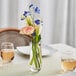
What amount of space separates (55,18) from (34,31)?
1.97 m

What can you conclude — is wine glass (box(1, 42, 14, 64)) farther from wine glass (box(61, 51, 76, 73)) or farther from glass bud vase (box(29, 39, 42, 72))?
wine glass (box(61, 51, 76, 73))

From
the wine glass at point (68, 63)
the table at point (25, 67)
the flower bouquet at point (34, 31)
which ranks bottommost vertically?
the table at point (25, 67)

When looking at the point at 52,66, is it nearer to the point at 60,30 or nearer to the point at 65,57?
the point at 65,57

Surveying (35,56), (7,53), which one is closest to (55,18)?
(7,53)

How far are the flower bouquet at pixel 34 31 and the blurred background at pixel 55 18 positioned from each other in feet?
5.45

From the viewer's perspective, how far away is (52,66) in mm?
1365

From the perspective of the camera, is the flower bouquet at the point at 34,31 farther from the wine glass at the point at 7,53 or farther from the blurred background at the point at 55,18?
the blurred background at the point at 55,18

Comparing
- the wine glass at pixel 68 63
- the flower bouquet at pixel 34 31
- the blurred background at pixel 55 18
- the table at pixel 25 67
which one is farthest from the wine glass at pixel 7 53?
the blurred background at pixel 55 18

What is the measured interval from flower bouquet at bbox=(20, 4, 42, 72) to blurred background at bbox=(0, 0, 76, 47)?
1.66 meters

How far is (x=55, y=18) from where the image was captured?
312 cm

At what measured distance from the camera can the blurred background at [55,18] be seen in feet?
9.39

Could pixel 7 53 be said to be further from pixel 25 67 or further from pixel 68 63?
pixel 68 63

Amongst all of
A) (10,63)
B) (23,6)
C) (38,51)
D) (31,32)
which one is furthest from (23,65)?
(23,6)

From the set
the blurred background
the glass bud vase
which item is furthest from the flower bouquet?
the blurred background
